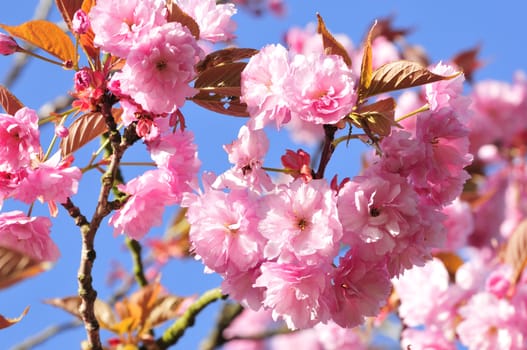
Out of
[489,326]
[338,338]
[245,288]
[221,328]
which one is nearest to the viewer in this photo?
[245,288]

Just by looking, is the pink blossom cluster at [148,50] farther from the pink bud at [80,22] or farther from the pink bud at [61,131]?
the pink bud at [61,131]

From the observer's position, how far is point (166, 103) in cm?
129

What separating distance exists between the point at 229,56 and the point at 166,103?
18 cm

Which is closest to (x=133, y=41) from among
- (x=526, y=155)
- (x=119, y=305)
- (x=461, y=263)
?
(x=119, y=305)

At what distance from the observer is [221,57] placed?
1395 millimetres

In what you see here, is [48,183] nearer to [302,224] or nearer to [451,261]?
[302,224]

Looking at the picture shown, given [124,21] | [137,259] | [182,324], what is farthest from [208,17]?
[137,259]

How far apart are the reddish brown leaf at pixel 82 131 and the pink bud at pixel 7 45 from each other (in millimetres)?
181

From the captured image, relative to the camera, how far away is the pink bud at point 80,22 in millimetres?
1327

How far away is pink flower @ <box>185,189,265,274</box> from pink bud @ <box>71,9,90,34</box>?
36 cm

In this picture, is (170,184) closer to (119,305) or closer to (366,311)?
(366,311)

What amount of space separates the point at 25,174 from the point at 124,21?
Answer: 32 cm

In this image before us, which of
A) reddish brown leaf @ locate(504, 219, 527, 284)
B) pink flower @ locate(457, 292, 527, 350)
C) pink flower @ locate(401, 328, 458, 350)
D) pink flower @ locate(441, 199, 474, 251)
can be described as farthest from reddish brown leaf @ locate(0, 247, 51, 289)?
pink flower @ locate(441, 199, 474, 251)

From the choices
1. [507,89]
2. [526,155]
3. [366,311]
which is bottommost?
[366,311]
